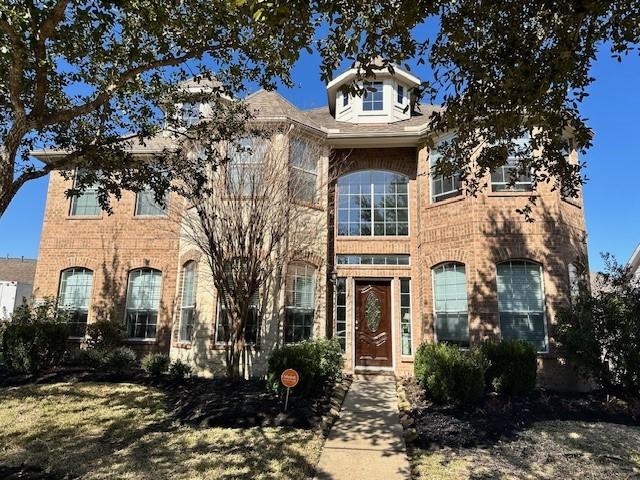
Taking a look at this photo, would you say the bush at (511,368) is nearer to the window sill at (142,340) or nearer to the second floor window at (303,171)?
the second floor window at (303,171)

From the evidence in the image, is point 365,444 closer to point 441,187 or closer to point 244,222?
point 244,222

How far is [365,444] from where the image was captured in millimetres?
6031

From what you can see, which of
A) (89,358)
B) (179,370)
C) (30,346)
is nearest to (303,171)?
(179,370)

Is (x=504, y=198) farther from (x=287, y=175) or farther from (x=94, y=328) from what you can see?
(x=94, y=328)

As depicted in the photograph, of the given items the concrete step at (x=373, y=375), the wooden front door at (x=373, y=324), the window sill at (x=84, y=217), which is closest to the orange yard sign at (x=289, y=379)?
the concrete step at (x=373, y=375)

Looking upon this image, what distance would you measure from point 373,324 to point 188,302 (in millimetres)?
4936

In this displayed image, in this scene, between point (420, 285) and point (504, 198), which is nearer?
point (504, 198)

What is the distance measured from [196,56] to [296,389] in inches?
227

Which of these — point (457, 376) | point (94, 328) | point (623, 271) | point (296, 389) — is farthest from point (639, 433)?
point (94, 328)

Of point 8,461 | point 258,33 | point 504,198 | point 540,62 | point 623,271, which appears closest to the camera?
point 540,62

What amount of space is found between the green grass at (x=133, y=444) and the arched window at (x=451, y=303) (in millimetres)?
5767

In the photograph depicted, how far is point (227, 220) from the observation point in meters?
9.26

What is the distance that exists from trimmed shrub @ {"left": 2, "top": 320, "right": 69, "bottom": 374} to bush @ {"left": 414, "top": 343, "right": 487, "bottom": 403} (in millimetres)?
8230

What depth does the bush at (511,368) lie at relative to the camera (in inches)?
342
